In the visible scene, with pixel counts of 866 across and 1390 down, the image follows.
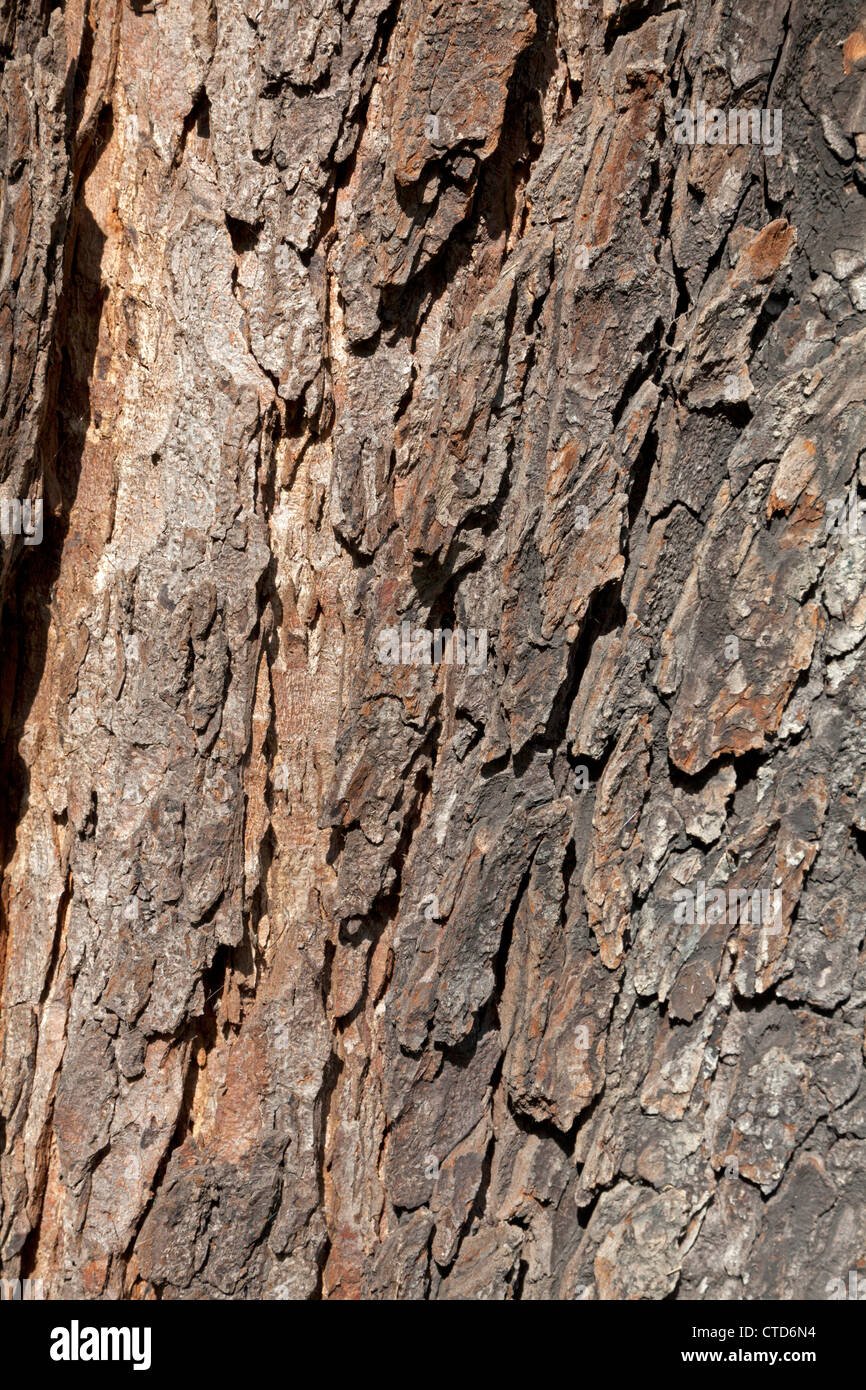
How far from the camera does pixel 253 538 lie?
264 cm

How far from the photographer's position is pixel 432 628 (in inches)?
107

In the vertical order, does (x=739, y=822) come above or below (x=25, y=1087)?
above

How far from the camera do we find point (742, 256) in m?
2.62

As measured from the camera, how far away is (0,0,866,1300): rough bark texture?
2574 millimetres

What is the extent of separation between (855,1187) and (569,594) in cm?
166

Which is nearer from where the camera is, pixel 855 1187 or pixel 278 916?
pixel 855 1187

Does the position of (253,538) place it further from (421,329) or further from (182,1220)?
(182,1220)

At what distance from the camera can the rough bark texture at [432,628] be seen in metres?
2.57

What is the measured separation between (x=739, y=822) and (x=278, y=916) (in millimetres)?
1263

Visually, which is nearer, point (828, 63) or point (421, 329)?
point (828, 63)
